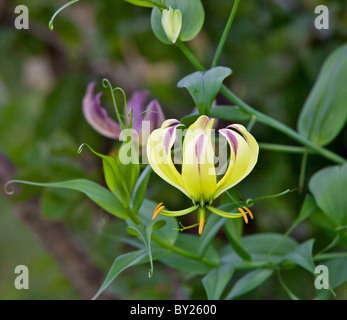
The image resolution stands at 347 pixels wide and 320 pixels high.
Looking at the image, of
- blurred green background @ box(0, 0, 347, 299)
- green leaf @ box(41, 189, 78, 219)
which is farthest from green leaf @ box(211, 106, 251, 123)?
green leaf @ box(41, 189, 78, 219)

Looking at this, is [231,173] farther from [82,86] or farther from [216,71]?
[82,86]

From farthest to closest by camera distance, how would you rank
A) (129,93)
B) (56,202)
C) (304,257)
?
1. (129,93)
2. (56,202)
3. (304,257)

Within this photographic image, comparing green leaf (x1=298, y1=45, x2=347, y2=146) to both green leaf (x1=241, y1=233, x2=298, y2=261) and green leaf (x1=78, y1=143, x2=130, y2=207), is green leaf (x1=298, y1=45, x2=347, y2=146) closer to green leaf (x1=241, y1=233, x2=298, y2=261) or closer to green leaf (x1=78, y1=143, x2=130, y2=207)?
green leaf (x1=241, y1=233, x2=298, y2=261)

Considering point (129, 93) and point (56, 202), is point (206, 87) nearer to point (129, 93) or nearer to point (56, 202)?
point (56, 202)

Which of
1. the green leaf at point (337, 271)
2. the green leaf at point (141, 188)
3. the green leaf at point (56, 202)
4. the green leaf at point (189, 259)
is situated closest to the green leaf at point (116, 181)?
the green leaf at point (141, 188)

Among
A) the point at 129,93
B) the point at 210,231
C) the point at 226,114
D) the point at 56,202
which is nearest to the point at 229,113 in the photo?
the point at 226,114

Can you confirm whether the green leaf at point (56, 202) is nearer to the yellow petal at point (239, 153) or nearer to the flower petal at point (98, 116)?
the flower petal at point (98, 116)
